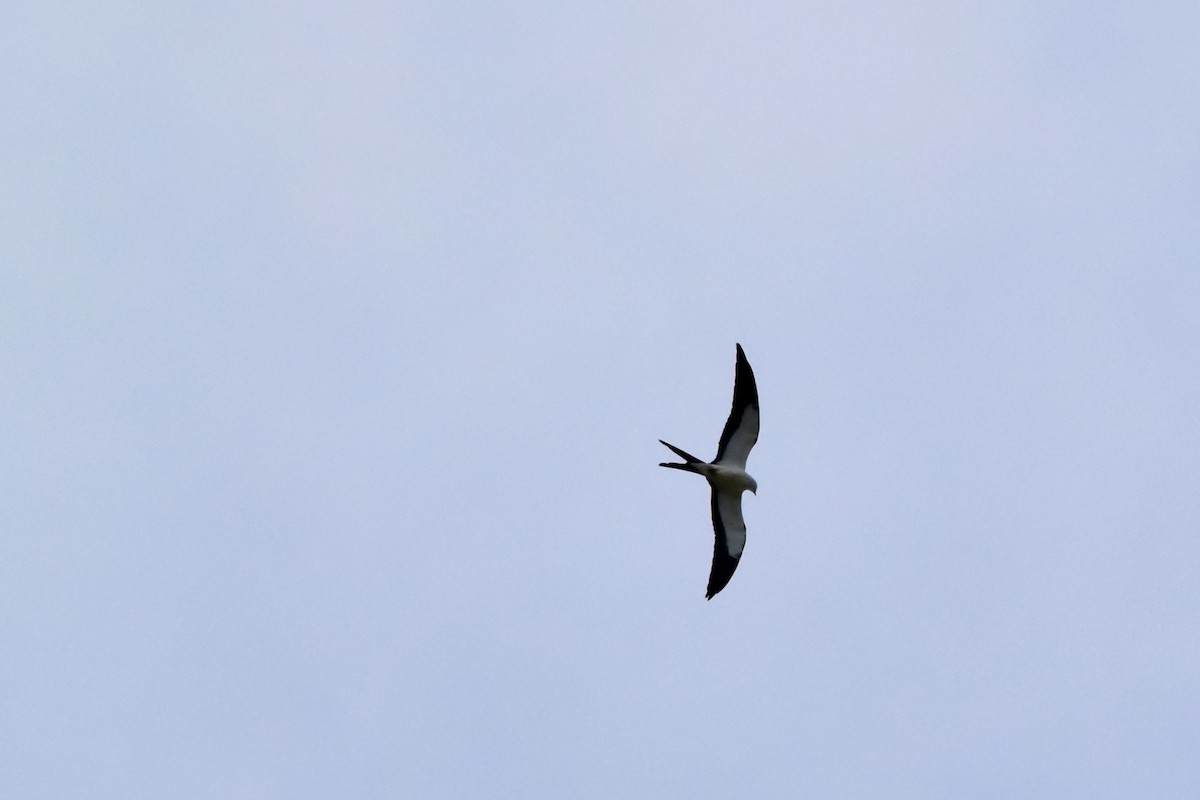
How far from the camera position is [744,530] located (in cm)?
3291

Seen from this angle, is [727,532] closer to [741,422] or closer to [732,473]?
[732,473]

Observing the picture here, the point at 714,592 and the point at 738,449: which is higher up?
the point at 738,449

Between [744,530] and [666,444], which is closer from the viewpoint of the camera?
[666,444]

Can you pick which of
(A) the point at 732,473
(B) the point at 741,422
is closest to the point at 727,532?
(A) the point at 732,473

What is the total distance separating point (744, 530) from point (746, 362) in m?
3.69

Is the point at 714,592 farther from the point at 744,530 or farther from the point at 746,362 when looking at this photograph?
the point at 746,362

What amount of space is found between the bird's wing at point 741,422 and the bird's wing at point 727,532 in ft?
2.47

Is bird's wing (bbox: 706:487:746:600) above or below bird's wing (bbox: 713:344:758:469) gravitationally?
below

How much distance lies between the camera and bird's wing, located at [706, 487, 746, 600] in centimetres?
3231

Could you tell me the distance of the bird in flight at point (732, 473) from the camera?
105 ft

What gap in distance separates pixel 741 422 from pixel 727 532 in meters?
2.34

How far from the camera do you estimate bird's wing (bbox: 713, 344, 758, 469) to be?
3200 cm

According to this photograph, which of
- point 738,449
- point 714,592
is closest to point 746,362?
point 738,449

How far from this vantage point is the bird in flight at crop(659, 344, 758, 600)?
3206 cm
